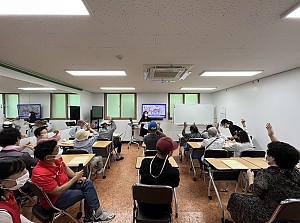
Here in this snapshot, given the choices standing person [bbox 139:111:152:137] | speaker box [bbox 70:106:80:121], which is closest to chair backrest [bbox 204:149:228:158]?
standing person [bbox 139:111:152:137]

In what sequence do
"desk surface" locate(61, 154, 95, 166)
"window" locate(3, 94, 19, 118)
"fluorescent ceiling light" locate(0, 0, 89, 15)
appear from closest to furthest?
"fluorescent ceiling light" locate(0, 0, 89, 15) < "desk surface" locate(61, 154, 95, 166) < "window" locate(3, 94, 19, 118)

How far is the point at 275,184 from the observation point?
5.84 feet

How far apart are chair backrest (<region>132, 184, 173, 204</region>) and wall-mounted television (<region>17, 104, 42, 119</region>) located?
13.3ft

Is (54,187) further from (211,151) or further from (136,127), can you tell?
(136,127)

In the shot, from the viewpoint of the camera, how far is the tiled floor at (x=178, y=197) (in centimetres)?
292

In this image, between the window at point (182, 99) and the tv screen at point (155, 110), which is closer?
the tv screen at point (155, 110)

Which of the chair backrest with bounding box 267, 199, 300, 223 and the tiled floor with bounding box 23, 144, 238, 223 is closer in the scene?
the chair backrest with bounding box 267, 199, 300, 223

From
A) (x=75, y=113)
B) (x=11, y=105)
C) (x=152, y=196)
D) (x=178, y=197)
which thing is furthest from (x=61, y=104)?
(x=152, y=196)

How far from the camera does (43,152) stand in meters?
2.21

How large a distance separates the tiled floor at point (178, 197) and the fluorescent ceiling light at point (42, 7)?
259 centimetres

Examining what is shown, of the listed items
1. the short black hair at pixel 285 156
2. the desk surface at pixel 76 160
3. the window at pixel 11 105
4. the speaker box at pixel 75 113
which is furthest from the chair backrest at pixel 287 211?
the speaker box at pixel 75 113

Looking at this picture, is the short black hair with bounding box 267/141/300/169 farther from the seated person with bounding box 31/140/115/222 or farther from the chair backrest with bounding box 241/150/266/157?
the seated person with bounding box 31/140/115/222

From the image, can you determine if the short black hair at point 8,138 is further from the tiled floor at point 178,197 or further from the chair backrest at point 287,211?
the chair backrest at point 287,211

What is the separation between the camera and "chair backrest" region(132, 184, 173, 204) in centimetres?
185
